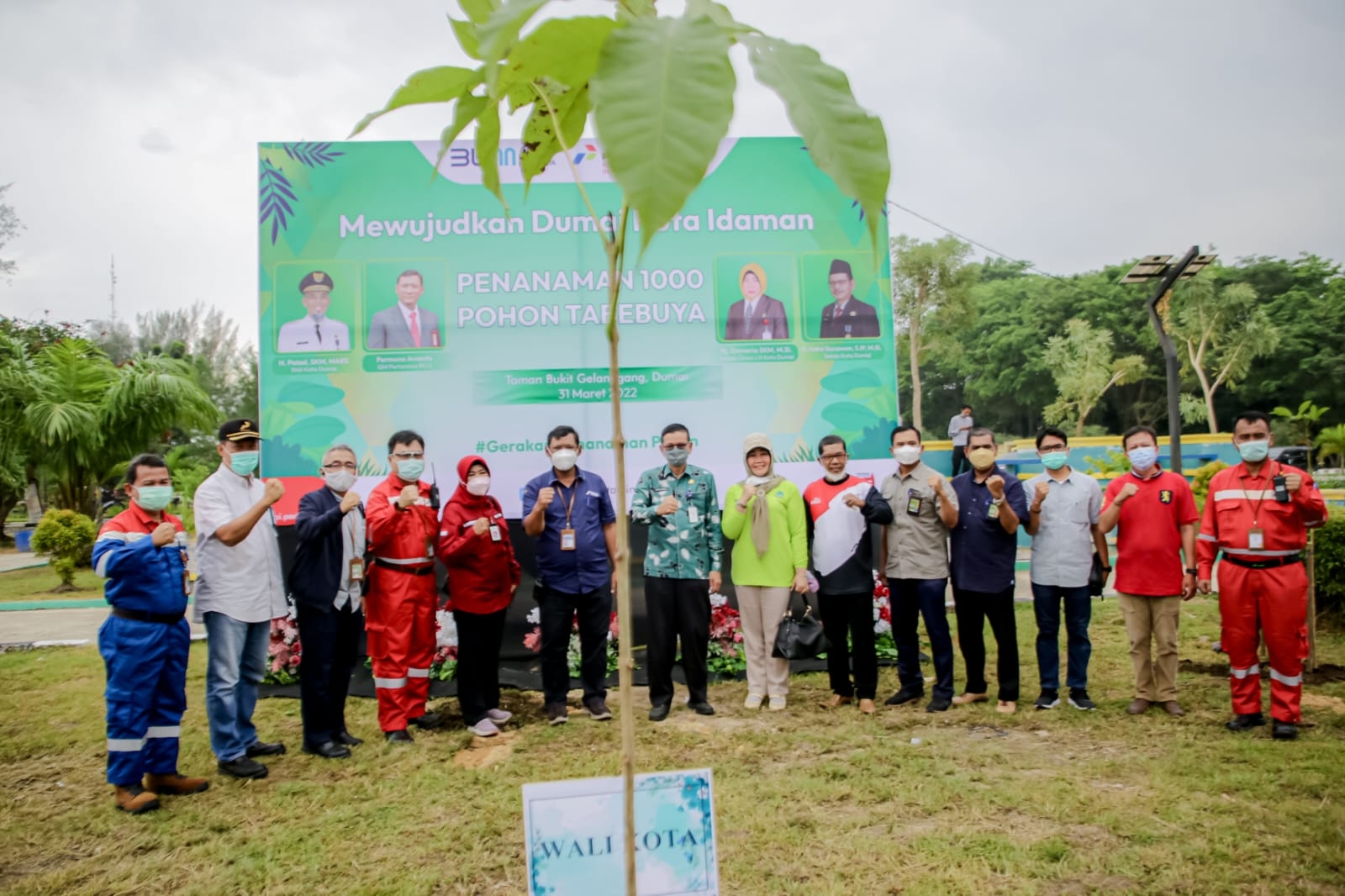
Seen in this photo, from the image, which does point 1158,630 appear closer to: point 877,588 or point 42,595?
point 877,588

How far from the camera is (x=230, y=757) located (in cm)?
411

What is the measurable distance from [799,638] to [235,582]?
3.17m

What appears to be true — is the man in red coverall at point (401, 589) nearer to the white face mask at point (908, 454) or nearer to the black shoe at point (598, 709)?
the black shoe at point (598, 709)

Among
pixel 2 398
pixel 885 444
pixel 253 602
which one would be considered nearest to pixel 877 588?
pixel 885 444

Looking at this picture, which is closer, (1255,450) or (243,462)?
(243,462)

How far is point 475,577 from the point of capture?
15.6 feet

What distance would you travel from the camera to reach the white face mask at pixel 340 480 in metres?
4.39

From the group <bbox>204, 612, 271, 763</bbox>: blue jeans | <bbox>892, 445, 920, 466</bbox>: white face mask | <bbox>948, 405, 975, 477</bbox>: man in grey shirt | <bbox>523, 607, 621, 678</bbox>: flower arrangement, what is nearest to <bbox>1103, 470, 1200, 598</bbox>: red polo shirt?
<bbox>892, 445, 920, 466</bbox>: white face mask

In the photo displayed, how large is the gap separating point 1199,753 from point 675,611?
268 centimetres

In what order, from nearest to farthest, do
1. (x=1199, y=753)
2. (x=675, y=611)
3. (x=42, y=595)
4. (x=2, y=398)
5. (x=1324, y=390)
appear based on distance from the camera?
(x=1199, y=753) < (x=675, y=611) < (x=42, y=595) < (x=2, y=398) < (x=1324, y=390)

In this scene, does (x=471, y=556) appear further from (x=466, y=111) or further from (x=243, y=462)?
(x=466, y=111)

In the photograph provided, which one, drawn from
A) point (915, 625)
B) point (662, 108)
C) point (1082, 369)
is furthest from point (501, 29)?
point (1082, 369)

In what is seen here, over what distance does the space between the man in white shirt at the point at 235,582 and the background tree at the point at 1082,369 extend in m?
30.5

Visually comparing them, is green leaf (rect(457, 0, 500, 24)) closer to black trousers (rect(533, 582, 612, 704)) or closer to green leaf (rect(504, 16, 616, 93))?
green leaf (rect(504, 16, 616, 93))
